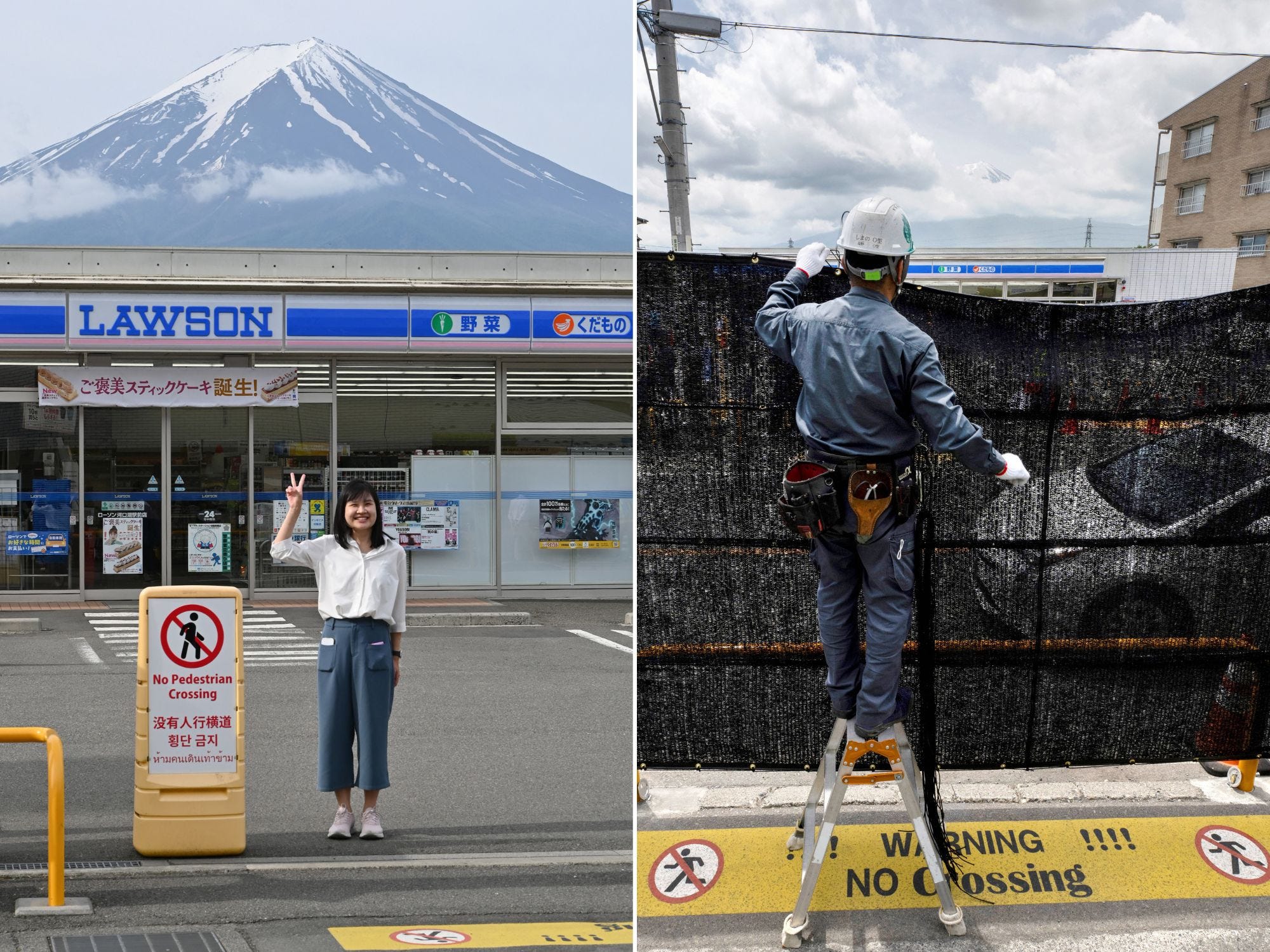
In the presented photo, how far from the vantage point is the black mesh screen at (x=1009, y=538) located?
15.4 ft

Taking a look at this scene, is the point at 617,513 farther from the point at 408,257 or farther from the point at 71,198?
the point at 71,198

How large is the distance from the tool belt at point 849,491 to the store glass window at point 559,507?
1418 cm

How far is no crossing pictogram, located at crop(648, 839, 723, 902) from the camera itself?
441cm

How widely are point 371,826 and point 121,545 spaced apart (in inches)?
493

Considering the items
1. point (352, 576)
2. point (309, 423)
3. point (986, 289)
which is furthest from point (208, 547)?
point (352, 576)

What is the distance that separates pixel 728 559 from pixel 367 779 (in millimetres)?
2583

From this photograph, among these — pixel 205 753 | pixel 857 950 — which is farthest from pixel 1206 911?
pixel 205 753

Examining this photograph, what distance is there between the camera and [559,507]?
60.0 feet

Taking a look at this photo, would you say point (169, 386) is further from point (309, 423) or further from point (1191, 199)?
point (1191, 199)

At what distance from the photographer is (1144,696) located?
16.7ft

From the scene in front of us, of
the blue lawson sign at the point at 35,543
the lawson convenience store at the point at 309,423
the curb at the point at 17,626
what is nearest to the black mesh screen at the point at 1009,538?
the curb at the point at 17,626

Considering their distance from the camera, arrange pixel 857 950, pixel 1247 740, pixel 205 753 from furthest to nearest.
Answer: pixel 205 753
pixel 1247 740
pixel 857 950

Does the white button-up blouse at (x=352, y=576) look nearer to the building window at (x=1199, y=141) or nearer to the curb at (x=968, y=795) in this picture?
the curb at (x=968, y=795)

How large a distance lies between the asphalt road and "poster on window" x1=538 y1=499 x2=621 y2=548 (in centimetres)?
525
